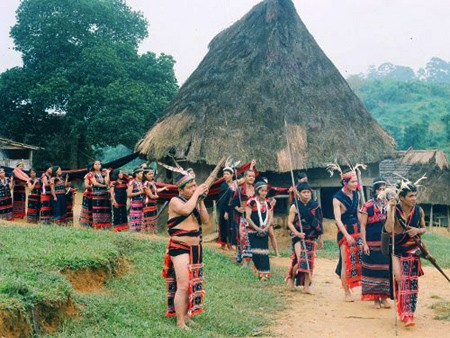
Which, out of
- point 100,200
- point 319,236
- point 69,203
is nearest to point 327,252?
point 319,236

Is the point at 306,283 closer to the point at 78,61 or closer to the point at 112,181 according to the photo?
the point at 112,181

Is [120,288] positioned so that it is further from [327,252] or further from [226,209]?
[327,252]

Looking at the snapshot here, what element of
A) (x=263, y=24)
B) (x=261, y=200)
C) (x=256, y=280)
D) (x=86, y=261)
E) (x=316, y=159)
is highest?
(x=263, y=24)

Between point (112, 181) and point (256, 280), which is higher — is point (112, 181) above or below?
above

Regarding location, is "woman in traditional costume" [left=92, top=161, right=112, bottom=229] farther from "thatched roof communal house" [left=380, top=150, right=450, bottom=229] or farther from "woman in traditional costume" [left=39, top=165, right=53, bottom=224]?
"thatched roof communal house" [left=380, top=150, right=450, bottom=229]

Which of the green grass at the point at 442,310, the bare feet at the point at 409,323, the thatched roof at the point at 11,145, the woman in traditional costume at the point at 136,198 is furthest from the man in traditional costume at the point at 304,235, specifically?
the thatched roof at the point at 11,145

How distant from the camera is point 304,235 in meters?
8.12

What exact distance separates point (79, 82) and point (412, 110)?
31.2 m

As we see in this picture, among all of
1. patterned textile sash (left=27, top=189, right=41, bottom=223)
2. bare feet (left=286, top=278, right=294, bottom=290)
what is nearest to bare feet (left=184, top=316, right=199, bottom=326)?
bare feet (left=286, top=278, right=294, bottom=290)

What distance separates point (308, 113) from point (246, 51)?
9.89 ft

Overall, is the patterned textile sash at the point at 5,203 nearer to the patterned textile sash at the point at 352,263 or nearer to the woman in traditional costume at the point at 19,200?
the woman in traditional costume at the point at 19,200

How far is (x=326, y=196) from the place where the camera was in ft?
60.2

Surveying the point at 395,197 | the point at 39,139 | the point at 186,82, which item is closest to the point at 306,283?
the point at 395,197

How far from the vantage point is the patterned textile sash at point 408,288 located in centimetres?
602
